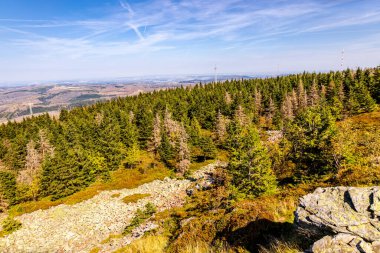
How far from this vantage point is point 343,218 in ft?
23.3

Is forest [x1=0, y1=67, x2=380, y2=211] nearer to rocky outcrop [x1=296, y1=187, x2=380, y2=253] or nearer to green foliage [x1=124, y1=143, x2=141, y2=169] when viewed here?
green foliage [x1=124, y1=143, x2=141, y2=169]

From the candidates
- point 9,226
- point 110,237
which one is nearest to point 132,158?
point 9,226

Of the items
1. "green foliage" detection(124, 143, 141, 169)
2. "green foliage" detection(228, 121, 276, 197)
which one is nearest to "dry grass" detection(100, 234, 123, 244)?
"green foliage" detection(228, 121, 276, 197)

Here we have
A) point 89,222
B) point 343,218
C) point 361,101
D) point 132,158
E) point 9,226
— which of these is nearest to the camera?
point 343,218

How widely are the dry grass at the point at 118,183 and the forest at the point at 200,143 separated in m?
2.24

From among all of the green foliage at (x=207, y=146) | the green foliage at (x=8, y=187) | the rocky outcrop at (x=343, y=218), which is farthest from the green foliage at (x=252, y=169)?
the green foliage at (x=8, y=187)

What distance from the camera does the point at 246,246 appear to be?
1156cm

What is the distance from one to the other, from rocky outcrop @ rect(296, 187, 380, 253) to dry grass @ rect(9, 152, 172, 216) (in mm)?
60498

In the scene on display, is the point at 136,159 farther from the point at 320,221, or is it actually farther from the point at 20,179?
the point at 320,221

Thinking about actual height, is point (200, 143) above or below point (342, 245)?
below

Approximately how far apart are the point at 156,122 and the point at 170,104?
3072cm

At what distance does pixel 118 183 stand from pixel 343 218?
224 feet

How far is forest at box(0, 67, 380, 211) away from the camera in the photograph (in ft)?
118

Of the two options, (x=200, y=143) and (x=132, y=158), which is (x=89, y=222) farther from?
(x=200, y=143)
